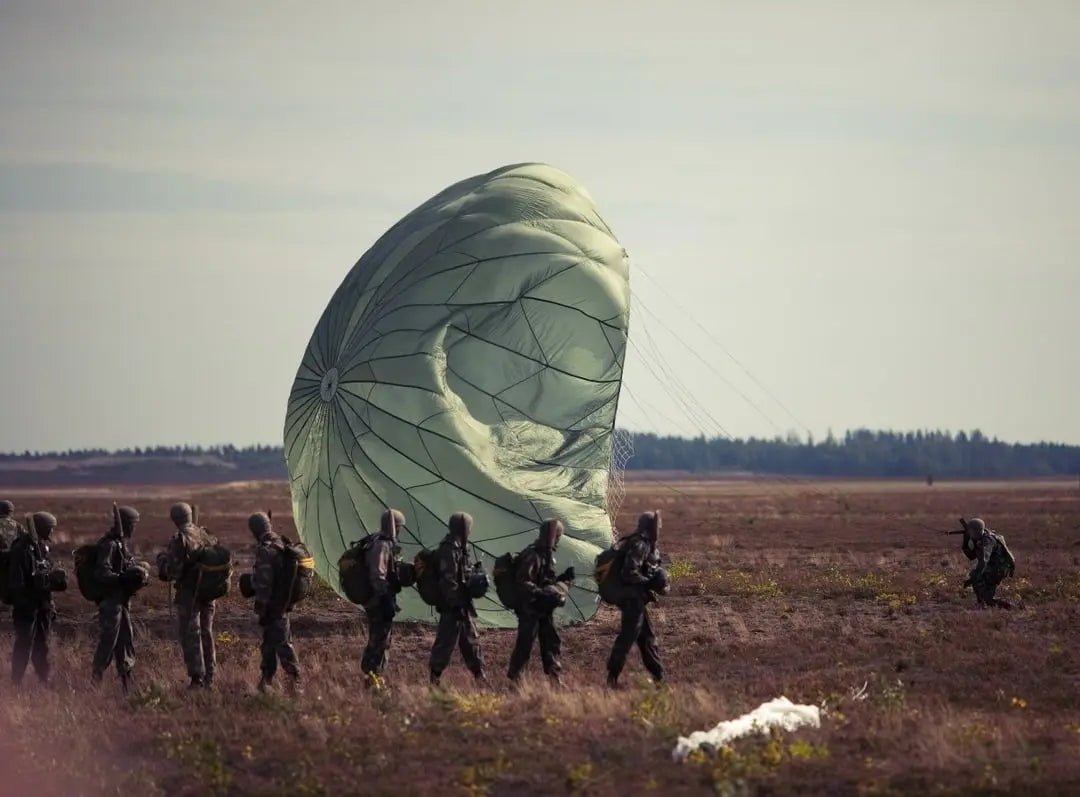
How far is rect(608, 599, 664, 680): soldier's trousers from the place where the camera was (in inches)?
666

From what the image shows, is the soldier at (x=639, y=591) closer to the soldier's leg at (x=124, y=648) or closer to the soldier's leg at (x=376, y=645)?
the soldier's leg at (x=376, y=645)

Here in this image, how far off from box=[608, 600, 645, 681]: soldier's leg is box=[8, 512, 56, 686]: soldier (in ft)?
20.9

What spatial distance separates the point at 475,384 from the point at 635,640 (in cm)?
629

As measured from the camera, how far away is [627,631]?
1697 cm

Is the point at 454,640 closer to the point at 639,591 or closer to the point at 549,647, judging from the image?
the point at 549,647

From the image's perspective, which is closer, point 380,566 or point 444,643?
point 380,566

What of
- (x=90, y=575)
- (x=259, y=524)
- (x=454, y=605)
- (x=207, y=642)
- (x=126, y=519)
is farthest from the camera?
(x=207, y=642)

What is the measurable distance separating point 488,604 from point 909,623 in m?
6.52

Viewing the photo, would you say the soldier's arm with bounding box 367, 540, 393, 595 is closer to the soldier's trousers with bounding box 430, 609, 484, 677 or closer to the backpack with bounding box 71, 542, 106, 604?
the soldier's trousers with bounding box 430, 609, 484, 677

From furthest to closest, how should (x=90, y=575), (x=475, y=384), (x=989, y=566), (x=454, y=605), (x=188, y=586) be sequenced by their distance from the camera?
1. (x=989, y=566)
2. (x=475, y=384)
3. (x=90, y=575)
4. (x=188, y=586)
5. (x=454, y=605)

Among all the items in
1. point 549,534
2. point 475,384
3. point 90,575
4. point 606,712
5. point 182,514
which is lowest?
point 606,712

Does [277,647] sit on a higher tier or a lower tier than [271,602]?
lower

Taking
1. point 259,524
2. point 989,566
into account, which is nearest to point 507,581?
point 259,524

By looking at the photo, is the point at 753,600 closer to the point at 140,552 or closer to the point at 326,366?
the point at 326,366
